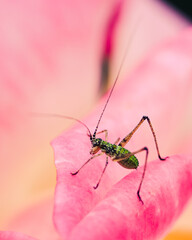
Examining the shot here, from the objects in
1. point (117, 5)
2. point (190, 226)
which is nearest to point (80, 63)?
point (117, 5)

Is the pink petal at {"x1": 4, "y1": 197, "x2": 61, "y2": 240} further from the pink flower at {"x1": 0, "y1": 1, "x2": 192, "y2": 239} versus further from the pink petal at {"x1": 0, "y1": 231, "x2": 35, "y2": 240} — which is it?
the pink petal at {"x1": 0, "y1": 231, "x2": 35, "y2": 240}

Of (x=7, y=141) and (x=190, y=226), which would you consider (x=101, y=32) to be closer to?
(x=7, y=141)

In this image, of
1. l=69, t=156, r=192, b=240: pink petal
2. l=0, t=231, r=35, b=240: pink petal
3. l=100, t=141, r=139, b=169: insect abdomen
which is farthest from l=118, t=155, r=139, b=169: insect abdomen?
l=0, t=231, r=35, b=240: pink petal

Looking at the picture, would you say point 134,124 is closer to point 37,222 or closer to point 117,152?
point 117,152

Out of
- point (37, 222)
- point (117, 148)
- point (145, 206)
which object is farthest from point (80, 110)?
point (145, 206)

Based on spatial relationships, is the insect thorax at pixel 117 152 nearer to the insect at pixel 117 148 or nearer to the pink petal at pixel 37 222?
the insect at pixel 117 148

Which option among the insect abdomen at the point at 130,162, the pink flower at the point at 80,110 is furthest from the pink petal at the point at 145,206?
the insect abdomen at the point at 130,162
